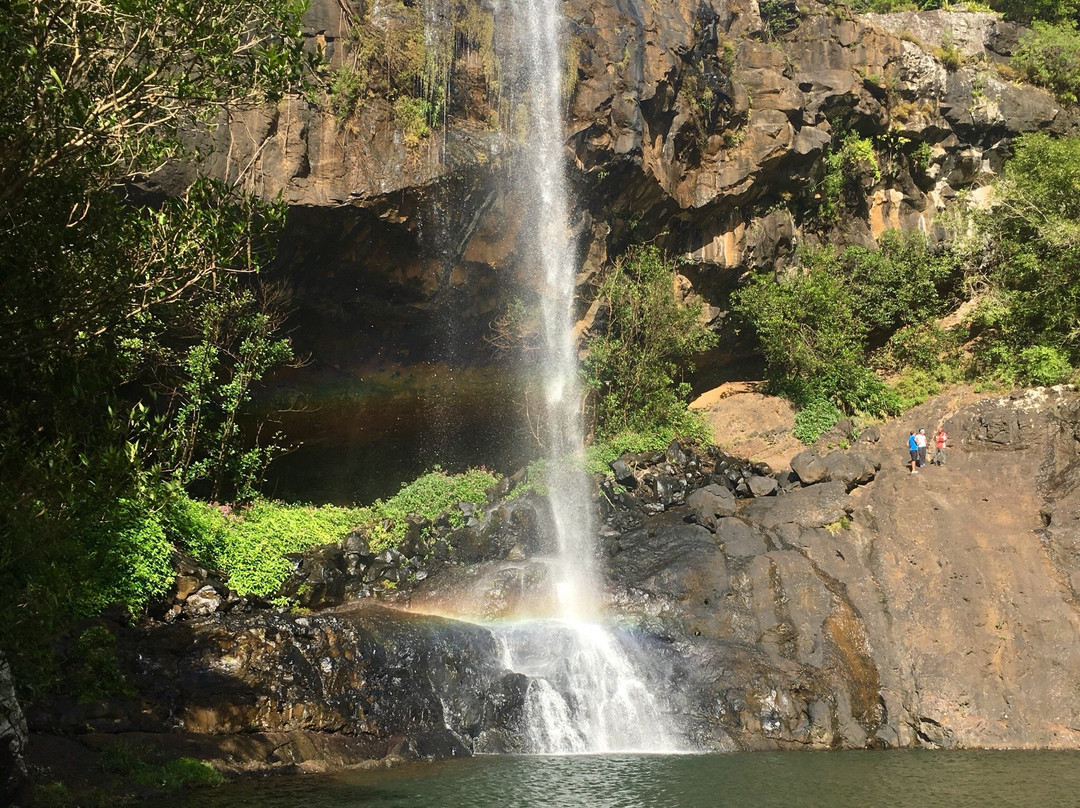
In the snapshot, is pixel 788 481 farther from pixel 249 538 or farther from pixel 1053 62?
pixel 1053 62

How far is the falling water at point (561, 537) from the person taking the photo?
13688mm

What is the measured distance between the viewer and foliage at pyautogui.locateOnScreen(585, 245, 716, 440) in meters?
23.7

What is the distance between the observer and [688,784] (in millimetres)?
10922

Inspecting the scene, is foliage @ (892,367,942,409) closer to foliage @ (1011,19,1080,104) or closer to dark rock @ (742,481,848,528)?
dark rock @ (742,481,848,528)

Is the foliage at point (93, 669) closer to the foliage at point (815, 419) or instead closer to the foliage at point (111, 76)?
the foliage at point (111, 76)

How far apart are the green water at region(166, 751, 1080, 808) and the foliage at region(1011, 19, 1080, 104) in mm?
23006

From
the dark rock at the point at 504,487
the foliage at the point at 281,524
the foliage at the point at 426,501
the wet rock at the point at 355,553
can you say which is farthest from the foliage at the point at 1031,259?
the wet rock at the point at 355,553

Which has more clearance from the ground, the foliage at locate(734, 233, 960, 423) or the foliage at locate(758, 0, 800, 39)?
the foliage at locate(758, 0, 800, 39)

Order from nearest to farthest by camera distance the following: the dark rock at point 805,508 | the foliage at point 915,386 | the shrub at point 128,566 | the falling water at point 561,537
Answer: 1. the shrub at point 128,566
2. the falling water at point 561,537
3. the dark rock at point 805,508
4. the foliage at point 915,386

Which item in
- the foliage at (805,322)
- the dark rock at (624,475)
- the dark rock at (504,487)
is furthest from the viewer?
the foliage at (805,322)

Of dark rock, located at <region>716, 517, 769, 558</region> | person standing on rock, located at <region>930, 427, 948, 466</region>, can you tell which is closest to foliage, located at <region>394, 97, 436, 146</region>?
dark rock, located at <region>716, 517, 769, 558</region>

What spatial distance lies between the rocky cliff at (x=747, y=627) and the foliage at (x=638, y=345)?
10.1 feet

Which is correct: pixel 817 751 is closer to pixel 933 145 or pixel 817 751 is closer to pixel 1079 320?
pixel 1079 320

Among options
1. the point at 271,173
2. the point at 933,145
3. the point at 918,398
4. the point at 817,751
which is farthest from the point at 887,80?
the point at 817,751
